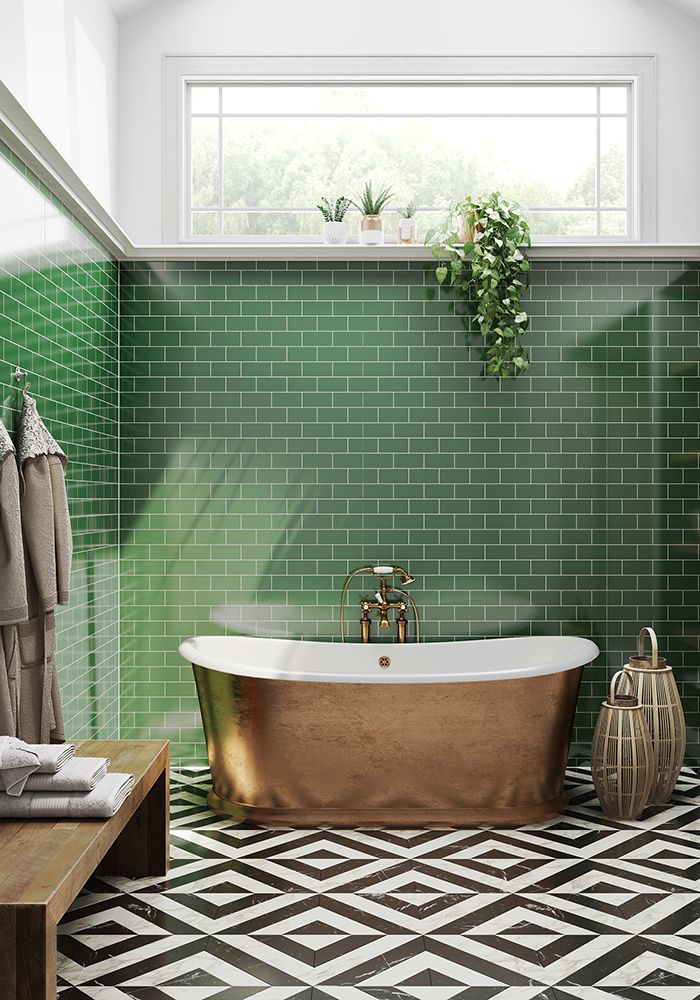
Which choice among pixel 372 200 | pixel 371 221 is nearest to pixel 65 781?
pixel 371 221

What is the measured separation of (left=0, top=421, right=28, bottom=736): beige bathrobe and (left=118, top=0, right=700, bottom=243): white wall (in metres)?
2.24

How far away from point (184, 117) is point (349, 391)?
1.64 metres

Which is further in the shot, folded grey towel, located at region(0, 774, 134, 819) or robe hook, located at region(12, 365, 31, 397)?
robe hook, located at region(12, 365, 31, 397)

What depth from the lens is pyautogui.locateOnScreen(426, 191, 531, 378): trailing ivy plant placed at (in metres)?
4.73

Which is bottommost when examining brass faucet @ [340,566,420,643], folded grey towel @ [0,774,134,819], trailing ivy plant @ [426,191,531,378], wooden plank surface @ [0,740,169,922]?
wooden plank surface @ [0,740,169,922]

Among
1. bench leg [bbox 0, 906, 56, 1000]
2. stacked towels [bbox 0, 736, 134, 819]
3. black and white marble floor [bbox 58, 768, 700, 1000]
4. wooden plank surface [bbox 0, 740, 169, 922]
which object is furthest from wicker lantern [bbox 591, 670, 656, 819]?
bench leg [bbox 0, 906, 56, 1000]

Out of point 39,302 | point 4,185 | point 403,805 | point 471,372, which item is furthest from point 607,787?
point 4,185

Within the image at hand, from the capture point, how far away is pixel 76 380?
410cm

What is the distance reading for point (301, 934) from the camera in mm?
2979

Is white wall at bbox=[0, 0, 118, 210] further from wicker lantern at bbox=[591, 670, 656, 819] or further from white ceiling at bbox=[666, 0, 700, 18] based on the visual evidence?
wicker lantern at bbox=[591, 670, 656, 819]

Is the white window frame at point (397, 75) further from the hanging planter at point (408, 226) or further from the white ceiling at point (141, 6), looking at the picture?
the hanging planter at point (408, 226)

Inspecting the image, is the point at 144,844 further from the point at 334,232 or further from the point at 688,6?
the point at 688,6

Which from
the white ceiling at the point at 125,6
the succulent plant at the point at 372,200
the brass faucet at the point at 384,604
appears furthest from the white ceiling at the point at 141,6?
the brass faucet at the point at 384,604

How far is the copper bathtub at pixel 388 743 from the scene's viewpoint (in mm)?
3896
